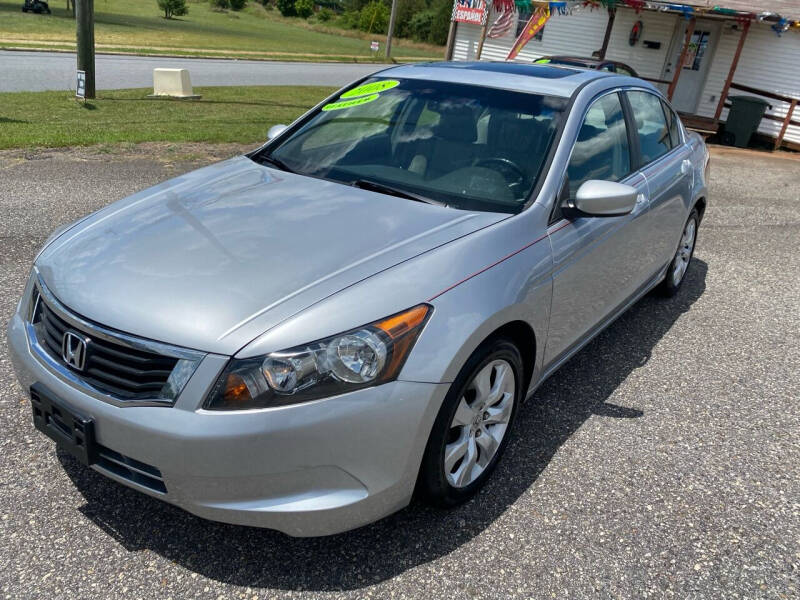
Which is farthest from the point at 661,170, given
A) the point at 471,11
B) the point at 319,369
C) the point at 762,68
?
the point at 471,11

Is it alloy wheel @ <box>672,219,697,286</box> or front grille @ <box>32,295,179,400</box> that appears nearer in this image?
front grille @ <box>32,295,179,400</box>

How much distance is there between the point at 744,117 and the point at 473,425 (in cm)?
1582

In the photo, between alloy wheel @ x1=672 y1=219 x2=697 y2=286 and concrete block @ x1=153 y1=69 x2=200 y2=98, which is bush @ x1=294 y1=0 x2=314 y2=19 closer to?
concrete block @ x1=153 y1=69 x2=200 y2=98

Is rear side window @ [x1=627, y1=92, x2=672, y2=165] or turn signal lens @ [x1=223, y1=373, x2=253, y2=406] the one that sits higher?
rear side window @ [x1=627, y1=92, x2=672, y2=165]

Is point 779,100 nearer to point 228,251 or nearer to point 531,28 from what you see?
point 531,28

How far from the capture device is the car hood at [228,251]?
227 centimetres

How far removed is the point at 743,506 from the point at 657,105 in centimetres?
286

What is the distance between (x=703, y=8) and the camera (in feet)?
53.3

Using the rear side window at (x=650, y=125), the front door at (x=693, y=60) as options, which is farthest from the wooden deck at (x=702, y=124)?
the rear side window at (x=650, y=125)

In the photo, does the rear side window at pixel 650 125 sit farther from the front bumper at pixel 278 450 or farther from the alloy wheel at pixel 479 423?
the front bumper at pixel 278 450

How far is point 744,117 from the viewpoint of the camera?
15.8 m

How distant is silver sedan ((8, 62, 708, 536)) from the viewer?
2.18m

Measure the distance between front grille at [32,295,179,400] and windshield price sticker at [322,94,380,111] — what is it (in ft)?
7.30

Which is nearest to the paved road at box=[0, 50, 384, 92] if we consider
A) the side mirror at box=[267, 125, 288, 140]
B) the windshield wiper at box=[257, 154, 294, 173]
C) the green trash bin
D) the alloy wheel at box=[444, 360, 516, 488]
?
the green trash bin
